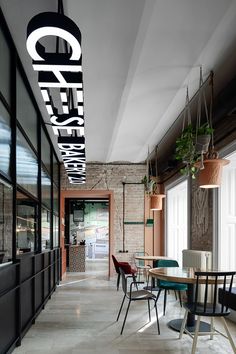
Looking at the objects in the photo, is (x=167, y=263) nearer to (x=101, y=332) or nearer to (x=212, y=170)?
(x=101, y=332)

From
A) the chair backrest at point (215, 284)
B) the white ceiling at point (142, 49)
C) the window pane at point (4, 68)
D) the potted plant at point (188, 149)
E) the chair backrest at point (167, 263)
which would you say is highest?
the white ceiling at point (142, 49)

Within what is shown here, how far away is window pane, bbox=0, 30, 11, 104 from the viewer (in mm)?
3587

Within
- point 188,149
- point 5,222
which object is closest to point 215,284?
point 188,149

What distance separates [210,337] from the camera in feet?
14.7

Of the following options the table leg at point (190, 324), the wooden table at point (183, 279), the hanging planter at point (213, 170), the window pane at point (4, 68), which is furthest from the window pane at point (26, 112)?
the table leg at point (190, 324)

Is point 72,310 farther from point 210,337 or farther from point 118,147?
point 118,147

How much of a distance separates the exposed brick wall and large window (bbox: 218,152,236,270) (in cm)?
496

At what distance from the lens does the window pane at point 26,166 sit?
4.46m

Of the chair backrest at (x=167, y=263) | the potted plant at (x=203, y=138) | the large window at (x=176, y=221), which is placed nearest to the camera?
the potted plant at (x=203, y=138)

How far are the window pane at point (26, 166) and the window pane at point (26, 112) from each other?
217mm

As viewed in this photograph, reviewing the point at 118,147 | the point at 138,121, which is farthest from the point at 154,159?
the point at 138,121

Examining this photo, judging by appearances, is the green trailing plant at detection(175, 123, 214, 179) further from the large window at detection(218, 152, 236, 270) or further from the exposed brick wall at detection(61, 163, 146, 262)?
the exposed brick wall at detection(61, 163, 146, 262)

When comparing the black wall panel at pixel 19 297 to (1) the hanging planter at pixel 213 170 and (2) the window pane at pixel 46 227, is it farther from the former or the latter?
(1) the hanging planter at pixel 213 170

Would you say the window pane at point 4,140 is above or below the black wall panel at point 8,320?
above
